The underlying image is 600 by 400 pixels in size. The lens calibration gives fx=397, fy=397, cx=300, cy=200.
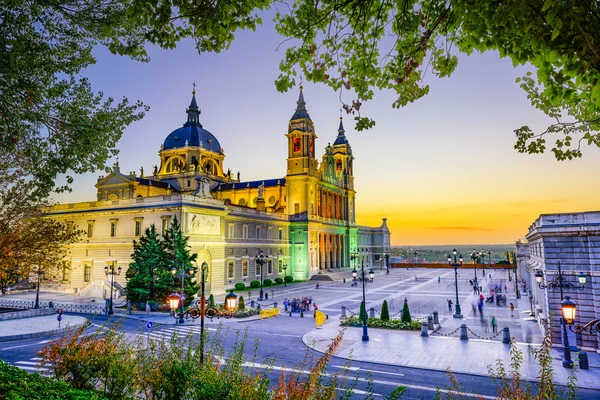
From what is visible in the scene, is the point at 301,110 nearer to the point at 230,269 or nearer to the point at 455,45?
the point at 230,269

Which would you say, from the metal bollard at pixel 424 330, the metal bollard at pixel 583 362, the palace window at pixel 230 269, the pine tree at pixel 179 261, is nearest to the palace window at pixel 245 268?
the palace window at pixel 230 269

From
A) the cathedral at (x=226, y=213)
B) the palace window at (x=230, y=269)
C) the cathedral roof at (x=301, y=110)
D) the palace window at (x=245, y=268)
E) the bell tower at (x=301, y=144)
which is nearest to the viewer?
the cathedral at (x=226, y=213)

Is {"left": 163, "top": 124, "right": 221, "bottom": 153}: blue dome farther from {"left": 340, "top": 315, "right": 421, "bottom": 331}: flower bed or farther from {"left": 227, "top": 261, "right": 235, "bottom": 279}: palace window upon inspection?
{"left": 340, "top": 315, "right": 421, "bottom": 331}: flower bed

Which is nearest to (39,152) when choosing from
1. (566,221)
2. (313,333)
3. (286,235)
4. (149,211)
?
(313,333)

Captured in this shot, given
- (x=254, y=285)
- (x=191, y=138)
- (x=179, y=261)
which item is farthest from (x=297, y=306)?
(x=191, y=138)

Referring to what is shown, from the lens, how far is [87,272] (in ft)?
154

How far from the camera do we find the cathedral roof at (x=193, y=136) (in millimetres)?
74938

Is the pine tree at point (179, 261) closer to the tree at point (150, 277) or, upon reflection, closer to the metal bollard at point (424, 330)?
the tree at point (150, 277)

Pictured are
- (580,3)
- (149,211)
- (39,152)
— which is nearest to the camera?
(580,3)

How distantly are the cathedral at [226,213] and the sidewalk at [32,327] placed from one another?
275 inches

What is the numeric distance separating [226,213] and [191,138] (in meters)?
32.9

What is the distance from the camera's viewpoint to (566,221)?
2253 cm

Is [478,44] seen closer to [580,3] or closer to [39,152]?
[580,3]

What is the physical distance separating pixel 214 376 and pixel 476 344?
1872cm
